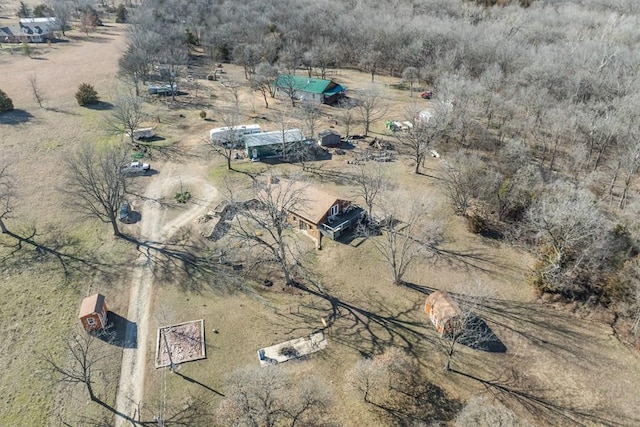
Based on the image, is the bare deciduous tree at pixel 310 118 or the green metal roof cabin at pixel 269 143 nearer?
the green metal roof cabin at pixel 269 143

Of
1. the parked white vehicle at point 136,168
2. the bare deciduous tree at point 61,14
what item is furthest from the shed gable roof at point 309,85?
the bare deciduous tree at point 61,14

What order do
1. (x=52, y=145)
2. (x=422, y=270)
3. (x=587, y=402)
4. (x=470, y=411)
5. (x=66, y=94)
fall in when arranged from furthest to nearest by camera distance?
(x=66, y=94) → (x=52, y=145) → (x=422, y=270) → (x=587, y=402) → (x=470, y=411)

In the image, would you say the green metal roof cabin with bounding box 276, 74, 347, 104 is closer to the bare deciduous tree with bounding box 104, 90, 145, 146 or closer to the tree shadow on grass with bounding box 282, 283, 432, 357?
the bare deciduous tree with bounding box 104, 90, 145, 146

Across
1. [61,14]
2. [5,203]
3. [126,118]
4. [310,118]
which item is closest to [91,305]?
[5,203]

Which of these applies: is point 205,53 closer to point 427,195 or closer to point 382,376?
point 427,195

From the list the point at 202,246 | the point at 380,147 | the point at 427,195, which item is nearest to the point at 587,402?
the point at 427,195

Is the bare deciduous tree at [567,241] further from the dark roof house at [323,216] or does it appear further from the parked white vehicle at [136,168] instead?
the parked white vehicle at [136,168]

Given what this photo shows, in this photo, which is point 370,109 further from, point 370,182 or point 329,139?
point 370,182
